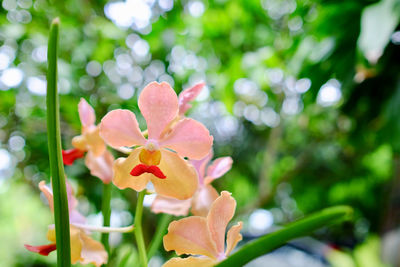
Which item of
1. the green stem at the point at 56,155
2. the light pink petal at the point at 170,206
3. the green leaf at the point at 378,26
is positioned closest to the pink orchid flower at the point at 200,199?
the light pink petal at the point at 170,206

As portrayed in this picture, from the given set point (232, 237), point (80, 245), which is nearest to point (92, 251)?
point (80, 245)

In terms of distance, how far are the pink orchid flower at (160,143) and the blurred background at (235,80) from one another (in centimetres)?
12

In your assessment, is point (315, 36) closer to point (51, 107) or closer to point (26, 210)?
point (51, 107)

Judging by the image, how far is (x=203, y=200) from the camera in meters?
0.32

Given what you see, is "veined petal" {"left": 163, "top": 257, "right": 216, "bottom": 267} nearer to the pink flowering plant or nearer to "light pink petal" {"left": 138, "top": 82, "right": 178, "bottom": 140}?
the pink flowering plant

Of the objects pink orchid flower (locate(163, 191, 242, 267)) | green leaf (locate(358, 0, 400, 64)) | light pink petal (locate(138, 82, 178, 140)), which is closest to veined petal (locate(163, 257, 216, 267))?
pink orchid flower (locate(163, 191, 242, 267))

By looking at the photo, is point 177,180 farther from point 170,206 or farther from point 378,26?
point 378,26

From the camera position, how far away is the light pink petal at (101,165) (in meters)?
0.31

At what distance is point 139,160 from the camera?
270 millimetres

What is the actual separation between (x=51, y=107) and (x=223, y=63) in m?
1.35

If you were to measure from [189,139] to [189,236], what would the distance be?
0.08 metres

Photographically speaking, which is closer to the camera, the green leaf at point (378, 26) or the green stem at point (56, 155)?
the green stem at point (56, 155)

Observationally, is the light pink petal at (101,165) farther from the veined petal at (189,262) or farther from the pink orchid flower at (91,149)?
the veined petal at (189,262)

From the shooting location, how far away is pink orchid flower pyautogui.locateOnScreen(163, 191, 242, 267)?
0.84 feet
